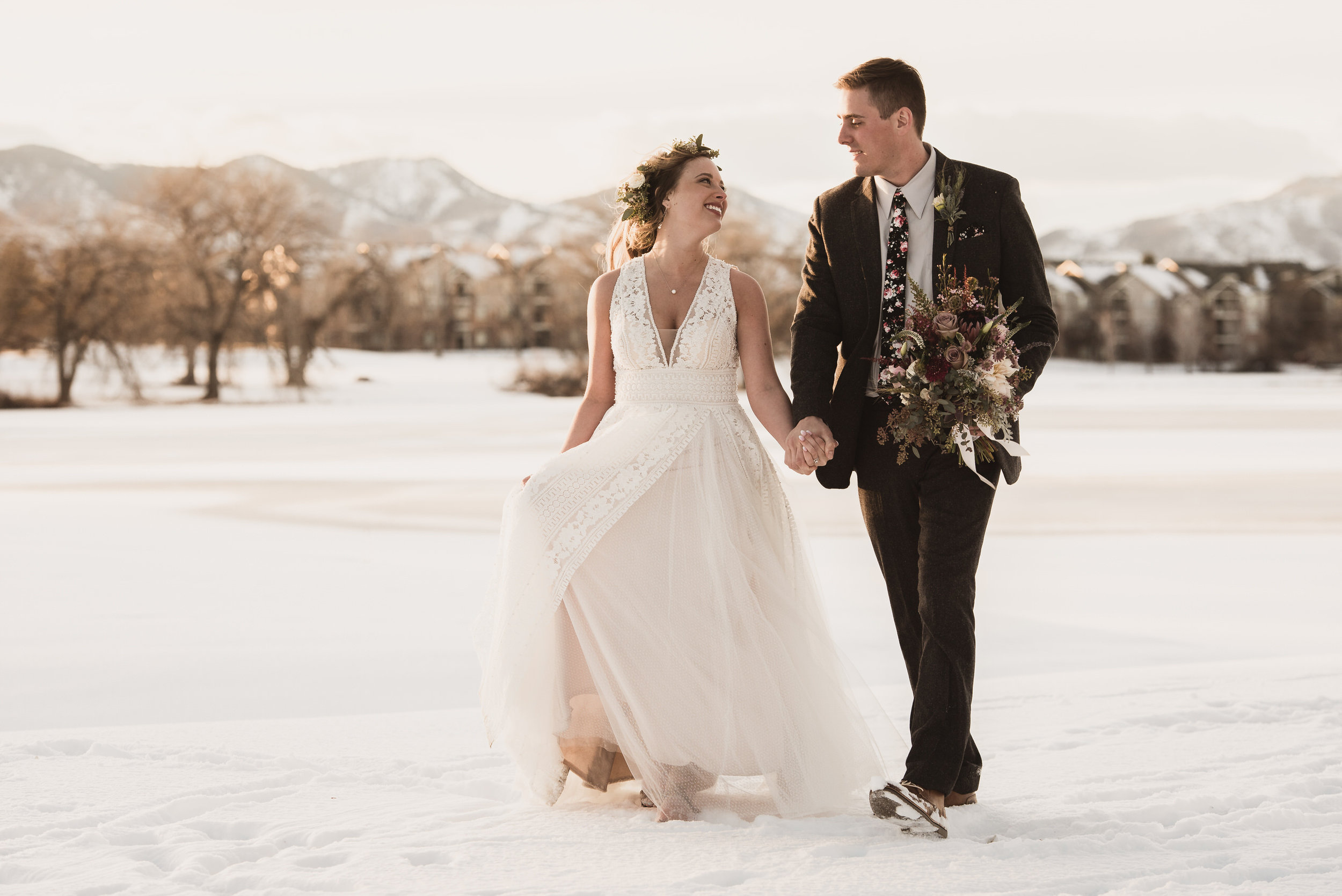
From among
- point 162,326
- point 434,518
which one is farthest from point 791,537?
point 162,326

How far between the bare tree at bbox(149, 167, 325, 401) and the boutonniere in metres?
33.0

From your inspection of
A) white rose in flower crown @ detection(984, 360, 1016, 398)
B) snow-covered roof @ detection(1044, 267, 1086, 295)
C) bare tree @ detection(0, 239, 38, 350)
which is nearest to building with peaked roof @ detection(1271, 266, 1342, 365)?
snow-covered roof @ detection(1044, 267, 1086, 295)

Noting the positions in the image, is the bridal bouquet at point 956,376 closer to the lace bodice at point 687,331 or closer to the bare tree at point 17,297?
the lace bodice at point 687,331

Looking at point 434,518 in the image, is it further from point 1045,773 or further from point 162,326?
point 162,326

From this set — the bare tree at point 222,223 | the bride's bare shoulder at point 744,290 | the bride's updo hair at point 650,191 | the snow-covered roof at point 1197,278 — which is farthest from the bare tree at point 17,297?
the snow-covered roof at point 1197,278

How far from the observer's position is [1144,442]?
18953mm

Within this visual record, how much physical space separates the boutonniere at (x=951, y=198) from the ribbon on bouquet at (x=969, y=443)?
0.55 metres

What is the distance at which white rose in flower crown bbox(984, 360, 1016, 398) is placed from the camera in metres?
3.44

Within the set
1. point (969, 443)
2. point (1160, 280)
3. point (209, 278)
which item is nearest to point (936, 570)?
point (969, 443)

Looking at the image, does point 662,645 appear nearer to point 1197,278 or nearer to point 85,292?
point 85,292

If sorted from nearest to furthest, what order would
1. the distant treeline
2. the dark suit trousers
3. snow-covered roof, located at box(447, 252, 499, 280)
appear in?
the dark suit trousers < the distant treeline < snow-covered roof, located at box(447, 252, 499, 280)

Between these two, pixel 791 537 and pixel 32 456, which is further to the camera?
pixel 32 456

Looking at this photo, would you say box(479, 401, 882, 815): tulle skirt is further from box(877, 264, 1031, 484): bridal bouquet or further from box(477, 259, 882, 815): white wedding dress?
box(877, 264, 1031, 484): bridal bouquet

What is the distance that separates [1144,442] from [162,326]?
26424mm
